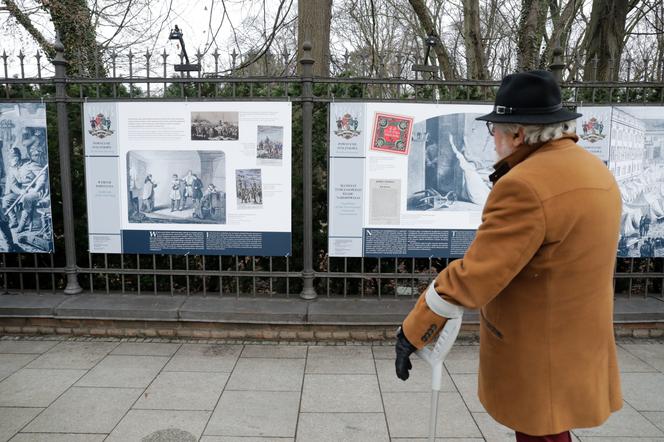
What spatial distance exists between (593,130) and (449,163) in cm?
156

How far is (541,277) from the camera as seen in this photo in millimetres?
2035

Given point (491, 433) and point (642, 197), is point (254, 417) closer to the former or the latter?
point (491, 433)

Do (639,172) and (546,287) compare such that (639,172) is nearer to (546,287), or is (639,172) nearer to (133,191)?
(546,287)

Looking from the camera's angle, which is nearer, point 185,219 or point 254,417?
point 254,417

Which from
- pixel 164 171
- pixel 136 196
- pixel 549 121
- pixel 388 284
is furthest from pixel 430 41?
pixel 549 121

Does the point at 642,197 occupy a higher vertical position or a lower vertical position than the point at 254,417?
higher

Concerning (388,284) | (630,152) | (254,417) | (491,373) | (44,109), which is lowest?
(254,417)

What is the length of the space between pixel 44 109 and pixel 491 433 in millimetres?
5206

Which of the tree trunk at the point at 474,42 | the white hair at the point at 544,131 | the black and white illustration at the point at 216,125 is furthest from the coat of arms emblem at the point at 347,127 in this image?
the tree trunk at the point at 474,42

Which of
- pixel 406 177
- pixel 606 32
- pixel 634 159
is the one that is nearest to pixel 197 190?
pixel 406 177

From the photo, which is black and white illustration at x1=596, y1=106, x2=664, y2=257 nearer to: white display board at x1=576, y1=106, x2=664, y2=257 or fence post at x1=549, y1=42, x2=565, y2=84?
white display board at x1=576, y1=106, x2=664, y2=257

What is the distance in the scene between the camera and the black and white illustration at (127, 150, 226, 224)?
5.29m

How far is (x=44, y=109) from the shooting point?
212 inches

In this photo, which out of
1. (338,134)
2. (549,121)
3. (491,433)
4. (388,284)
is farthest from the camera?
(388,284)
